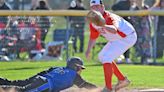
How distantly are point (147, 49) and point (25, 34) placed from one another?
387 centimetres

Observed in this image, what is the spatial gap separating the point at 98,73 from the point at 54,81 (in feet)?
16.0

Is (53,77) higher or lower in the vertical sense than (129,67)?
higher

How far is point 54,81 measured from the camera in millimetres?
10219

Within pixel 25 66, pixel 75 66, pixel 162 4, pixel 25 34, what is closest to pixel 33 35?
pixel 25 34

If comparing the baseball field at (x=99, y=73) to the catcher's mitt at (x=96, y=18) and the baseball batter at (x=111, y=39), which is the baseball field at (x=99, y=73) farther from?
the catcher's mitt at (x=96, y=18)

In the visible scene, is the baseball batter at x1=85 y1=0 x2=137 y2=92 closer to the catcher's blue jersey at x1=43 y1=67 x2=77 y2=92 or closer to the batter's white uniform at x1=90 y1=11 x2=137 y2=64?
the batter's white uniform at x1=90 y1=11 x2=137 y2=64

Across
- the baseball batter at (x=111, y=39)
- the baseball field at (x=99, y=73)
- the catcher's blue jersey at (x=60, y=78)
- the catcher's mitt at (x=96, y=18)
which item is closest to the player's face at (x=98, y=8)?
the baseball batter at (x=111, y=39)

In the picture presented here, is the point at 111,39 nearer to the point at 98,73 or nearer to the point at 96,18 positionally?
the point at 96,18

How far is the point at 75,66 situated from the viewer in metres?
10.5

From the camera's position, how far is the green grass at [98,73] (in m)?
13.5

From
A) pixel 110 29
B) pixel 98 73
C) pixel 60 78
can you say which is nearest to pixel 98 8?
pixel 110 29

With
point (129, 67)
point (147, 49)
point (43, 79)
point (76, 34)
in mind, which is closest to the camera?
point (43, 79)

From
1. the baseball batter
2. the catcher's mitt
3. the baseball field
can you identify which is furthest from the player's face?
the baseball field

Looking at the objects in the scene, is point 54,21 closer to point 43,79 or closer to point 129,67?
point 129,67
